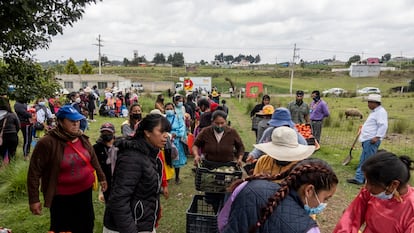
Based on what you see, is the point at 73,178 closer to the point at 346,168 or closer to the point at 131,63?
the point at 346,168

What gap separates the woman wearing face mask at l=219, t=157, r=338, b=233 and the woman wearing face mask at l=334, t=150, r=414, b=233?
3.10 feet

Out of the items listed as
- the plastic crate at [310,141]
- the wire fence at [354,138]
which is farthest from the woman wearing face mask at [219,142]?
the wire fence at [354,138]

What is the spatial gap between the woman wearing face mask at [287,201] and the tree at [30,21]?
6.94 feet

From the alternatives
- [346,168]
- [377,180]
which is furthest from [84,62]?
[377,180]

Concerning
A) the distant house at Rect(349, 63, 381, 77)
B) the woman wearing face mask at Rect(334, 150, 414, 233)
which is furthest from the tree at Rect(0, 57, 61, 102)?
the distant house at Rect(349, 63, 381, 77)

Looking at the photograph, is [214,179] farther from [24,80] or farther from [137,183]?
[24,80]

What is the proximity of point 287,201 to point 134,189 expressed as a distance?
4.49ft

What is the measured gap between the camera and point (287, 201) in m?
1.60

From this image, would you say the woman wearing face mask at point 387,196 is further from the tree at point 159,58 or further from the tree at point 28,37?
the tree at point 159,58

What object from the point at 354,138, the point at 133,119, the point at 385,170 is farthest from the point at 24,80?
the point at 354,138

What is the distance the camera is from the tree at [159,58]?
4375 inches

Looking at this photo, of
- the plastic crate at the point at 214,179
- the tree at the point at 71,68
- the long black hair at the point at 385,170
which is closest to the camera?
the long black hair at the point at 385,170

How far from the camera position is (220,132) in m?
4.79

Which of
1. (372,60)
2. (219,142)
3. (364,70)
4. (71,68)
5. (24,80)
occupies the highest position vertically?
(372,60)
